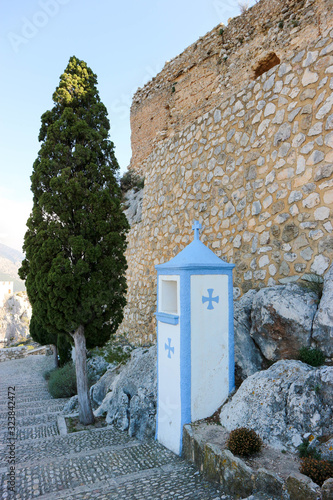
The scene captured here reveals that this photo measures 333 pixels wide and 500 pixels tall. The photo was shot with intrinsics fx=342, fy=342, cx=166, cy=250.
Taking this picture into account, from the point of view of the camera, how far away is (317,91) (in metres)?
5.20

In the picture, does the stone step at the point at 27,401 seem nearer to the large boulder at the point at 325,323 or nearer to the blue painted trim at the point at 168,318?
the blue painted trim at the point at 168,318

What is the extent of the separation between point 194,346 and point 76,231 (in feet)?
11.6

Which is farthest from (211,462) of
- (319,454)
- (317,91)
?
(317,91)

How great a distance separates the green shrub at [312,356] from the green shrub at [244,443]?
125 cm

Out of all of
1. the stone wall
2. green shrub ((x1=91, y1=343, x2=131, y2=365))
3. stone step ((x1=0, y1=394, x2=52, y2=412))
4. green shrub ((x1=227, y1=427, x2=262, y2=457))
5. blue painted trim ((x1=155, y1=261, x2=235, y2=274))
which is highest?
blue painted trim ((x1=155, y1=261, x2=235, y2=274))

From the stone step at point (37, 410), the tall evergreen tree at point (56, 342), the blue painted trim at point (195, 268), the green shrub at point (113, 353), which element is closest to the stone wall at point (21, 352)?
the tall evergreen tree at point (56, 342)

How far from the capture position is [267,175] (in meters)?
6.00

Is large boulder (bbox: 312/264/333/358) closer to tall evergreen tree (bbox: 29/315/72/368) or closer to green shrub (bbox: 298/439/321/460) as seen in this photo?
green shrub (bbox: 298/439/321/460)

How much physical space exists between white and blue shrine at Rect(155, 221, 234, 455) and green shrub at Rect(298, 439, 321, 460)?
4.71 feet

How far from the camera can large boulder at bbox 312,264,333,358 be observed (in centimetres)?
432

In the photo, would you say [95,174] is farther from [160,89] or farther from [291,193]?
[160,89]

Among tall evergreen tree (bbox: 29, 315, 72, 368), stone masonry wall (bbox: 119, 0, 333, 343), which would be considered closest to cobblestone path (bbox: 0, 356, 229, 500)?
stone masonry wall (bbox: 119, 0, 333, 343)

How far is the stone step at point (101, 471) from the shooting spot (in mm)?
3722

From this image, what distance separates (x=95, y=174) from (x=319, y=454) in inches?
231
